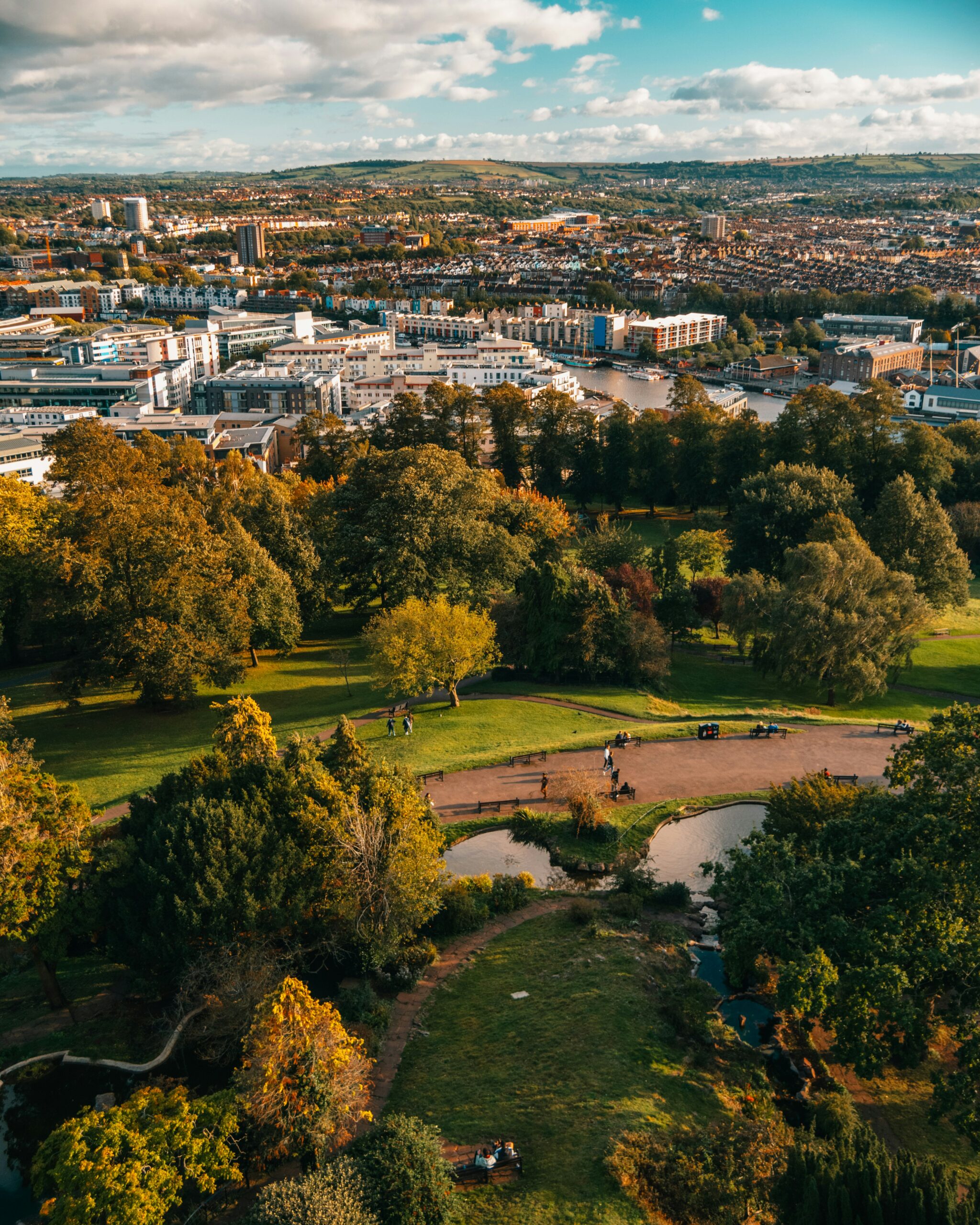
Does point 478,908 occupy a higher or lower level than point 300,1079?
lower

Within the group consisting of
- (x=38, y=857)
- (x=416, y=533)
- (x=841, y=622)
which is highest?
(x=416, y=533)

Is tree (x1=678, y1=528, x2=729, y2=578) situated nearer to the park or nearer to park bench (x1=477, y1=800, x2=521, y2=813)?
the park

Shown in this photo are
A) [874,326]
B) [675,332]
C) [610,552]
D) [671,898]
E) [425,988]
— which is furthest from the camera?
[675,332]

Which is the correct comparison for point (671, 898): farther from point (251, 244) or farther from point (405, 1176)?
point (251, 244)

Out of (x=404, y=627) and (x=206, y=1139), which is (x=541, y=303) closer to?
(x=404, y=627)

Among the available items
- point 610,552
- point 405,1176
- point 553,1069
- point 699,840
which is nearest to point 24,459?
point 610,552

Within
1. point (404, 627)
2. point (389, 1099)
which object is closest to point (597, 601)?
point (404, 627)
